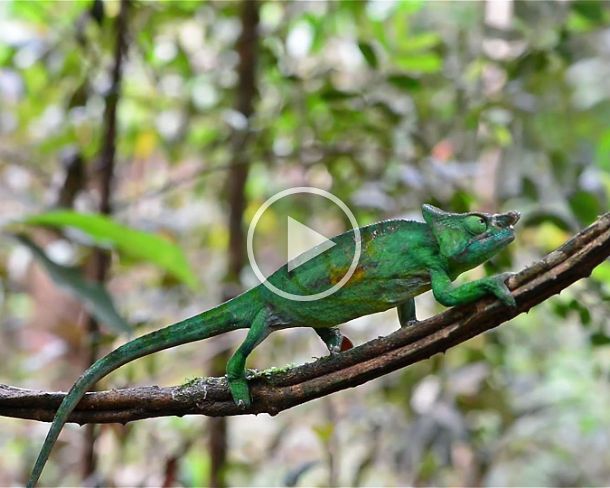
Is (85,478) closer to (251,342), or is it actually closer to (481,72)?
(251,342)

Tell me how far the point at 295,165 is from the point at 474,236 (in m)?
1.50

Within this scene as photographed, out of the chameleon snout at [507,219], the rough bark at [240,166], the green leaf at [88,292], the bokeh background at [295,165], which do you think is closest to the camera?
the chameleon snout at [507,219]

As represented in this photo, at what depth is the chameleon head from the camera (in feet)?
3.05

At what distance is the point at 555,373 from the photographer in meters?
3.44

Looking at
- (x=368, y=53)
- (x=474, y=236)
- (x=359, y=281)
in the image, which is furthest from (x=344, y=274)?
(x=368, y=53)

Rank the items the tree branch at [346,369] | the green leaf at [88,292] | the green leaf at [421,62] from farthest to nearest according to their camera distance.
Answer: the green leaf at [421,62] < the green leaf at [88,292] < the tree branch at [346,369]

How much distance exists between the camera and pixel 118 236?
1540 millimetres

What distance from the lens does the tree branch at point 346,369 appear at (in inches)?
30.5

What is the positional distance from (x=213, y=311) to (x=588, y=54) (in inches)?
49.0

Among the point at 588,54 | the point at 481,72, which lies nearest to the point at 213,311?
the point at 588,54

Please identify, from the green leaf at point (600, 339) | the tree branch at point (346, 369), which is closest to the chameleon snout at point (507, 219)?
the tree branch at point (346, 369)

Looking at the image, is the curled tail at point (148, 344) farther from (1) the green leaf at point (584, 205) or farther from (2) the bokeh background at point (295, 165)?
(1) the green leaf at point (584, 205)

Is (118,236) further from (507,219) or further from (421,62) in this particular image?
(421,62)

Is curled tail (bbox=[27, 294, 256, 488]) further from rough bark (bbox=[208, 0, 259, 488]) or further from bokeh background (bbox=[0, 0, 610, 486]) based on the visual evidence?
rough bark (bbox=[208, 0, 259, 488])
